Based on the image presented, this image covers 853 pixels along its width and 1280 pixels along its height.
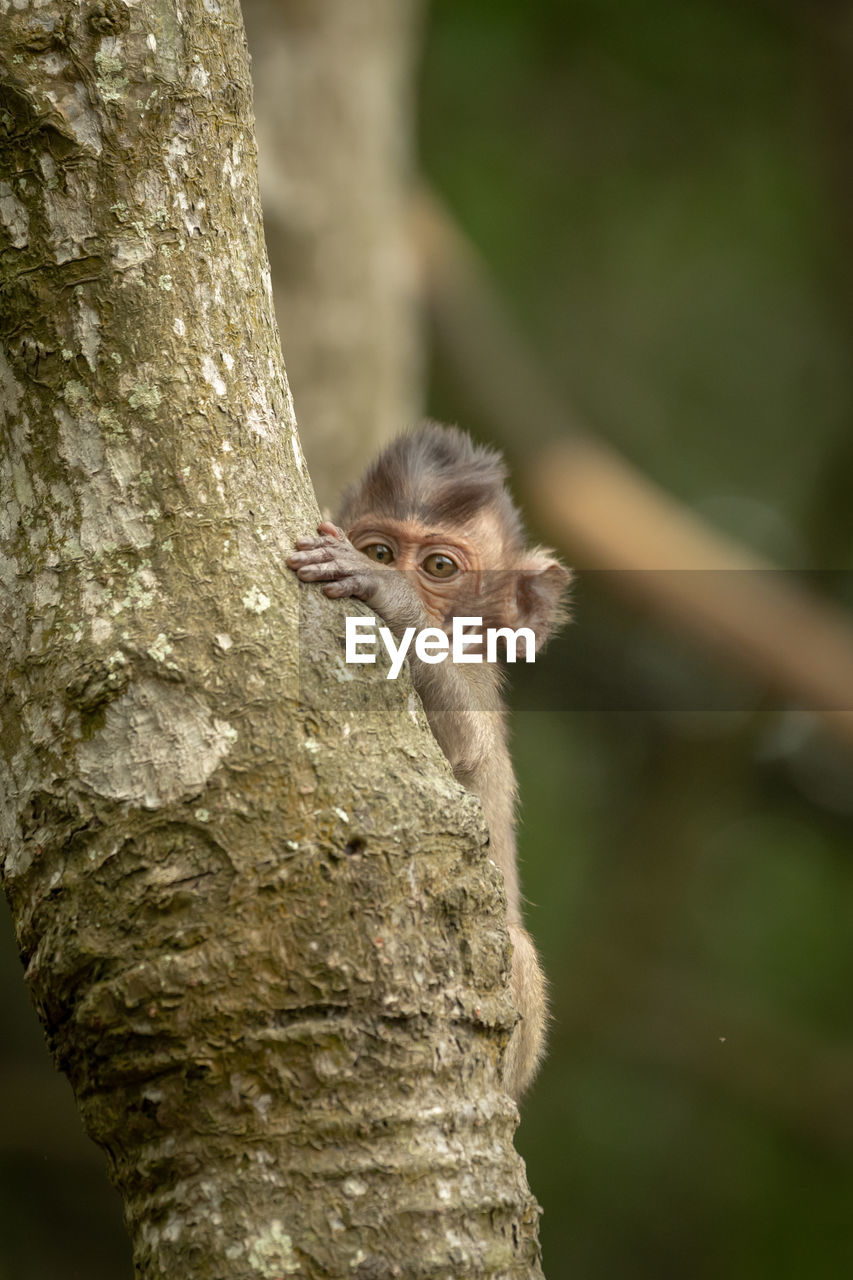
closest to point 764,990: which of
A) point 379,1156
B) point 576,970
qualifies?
point 576,970

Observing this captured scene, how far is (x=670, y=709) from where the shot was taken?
998 cm

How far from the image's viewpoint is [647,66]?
37.0ft

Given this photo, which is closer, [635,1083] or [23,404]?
[23,404]

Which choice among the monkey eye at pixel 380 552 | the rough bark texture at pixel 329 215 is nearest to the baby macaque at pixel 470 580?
the monkey eye at pixel 380 552

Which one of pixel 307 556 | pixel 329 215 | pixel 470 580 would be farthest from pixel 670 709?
pixel 307 556

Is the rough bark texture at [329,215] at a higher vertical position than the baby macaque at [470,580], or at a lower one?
higher

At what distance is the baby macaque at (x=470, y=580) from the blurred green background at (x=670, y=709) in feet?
12.3

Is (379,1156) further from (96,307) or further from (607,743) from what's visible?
(607,743)

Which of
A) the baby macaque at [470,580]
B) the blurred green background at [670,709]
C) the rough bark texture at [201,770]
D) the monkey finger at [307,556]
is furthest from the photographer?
the blurred green background at [670,709]

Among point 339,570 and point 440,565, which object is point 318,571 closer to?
point 339,570

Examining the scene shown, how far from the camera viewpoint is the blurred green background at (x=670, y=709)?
8.95 meters

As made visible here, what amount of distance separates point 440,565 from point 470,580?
12cm

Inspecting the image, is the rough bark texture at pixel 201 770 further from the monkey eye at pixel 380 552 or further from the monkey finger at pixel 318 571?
the monkey eye at pixel 380 552

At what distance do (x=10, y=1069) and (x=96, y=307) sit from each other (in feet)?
20.4
